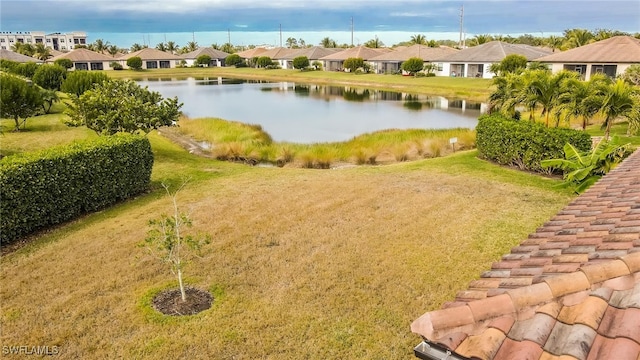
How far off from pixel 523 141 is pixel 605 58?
31465mm

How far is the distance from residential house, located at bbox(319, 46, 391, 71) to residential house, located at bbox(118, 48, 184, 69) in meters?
34.9

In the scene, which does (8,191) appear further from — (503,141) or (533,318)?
(503,141)

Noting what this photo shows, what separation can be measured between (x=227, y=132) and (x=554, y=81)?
601 inches

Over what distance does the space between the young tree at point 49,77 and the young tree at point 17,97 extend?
1787cm

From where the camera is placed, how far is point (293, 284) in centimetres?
748

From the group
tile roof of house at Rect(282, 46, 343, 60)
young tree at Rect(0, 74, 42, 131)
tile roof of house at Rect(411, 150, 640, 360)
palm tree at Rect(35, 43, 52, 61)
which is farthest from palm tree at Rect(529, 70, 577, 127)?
→ palm tree at Rect(35, 43, 52, 61)

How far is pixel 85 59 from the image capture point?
269 feet

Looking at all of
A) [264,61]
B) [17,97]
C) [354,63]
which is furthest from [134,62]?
[17,97]

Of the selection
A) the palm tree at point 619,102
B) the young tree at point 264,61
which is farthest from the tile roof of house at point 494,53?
the palm tree at point 619,102

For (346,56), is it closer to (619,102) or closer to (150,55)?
(150,55)

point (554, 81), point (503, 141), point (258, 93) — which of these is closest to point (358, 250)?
point (503, 141)

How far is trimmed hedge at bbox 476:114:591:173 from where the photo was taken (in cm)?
1349

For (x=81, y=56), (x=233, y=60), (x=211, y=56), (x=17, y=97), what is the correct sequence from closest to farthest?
(x=17, y=97), (x=81, y=56), (x=233, y=60), (x=211, y=56)

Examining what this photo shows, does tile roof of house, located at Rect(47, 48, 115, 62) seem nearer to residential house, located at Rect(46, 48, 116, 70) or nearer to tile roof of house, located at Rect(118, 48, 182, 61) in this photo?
residential house, located at Rect(46, 48, 116, 70)
